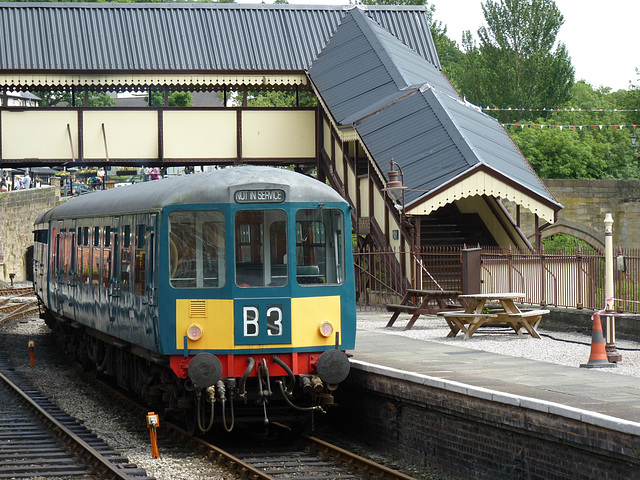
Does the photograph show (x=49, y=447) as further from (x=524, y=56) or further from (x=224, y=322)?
(x=524, y=56)

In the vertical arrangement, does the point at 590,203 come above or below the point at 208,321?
above

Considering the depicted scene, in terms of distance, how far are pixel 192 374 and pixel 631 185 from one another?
34.5 metres

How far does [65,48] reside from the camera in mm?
30703

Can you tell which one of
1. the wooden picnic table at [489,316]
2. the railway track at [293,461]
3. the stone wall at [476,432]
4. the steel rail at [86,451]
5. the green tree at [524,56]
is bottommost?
the railway track at [293,461]

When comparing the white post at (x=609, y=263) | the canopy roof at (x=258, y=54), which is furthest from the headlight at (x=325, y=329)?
A: the canopy roof at (x=258, y=54)

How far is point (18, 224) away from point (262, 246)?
41.6 m

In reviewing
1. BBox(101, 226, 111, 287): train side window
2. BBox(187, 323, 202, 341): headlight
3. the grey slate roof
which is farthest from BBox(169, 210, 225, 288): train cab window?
the grey slate roof

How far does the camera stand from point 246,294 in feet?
40.7

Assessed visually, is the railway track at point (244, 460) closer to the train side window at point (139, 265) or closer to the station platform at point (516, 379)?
the station platform at point (516, 379)

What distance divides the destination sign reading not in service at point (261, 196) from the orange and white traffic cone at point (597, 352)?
4585 millimetres

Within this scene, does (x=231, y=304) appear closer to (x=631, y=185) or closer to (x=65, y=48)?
(x=65, y=48)

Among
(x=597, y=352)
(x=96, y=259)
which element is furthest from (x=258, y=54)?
(x=597, y=352)

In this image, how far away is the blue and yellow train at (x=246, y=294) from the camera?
12344 mm

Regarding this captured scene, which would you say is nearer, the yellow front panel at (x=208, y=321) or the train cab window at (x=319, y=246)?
the yellow front panel at (x=208, y=321)
